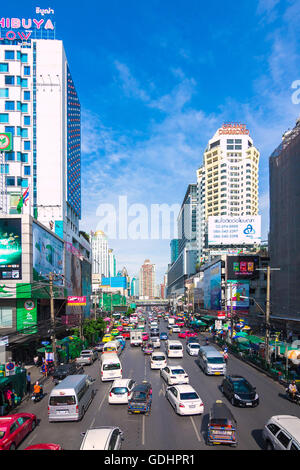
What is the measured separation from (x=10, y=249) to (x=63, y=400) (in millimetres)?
27773

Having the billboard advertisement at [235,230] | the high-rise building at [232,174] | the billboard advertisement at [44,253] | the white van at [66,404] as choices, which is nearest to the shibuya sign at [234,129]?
the high-rise building at [232,174]

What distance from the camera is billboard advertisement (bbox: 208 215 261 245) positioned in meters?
92.2

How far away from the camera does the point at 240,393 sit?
20.4m

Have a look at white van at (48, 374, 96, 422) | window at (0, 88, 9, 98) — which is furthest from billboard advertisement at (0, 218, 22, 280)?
window at (0, 88, 9, 98)

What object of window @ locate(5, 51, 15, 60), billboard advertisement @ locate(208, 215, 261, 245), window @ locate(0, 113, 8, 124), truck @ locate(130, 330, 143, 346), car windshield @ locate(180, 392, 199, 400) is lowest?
truck @ locate(130, 330, 143, 346)

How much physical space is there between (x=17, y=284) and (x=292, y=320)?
3460cm

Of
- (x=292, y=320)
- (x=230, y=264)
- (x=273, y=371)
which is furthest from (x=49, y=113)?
(x=273, y=371)

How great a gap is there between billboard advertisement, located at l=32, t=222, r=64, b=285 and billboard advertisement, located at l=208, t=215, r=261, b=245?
44773mm

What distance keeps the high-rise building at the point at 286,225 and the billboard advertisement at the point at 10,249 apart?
3480 cm

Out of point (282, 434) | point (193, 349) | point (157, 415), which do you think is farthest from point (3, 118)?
point (282, 434)

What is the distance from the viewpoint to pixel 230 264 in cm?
7806

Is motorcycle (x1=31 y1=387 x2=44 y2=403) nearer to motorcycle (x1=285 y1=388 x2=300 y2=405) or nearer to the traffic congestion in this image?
the traffic congestion

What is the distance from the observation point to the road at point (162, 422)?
49.2 feet
